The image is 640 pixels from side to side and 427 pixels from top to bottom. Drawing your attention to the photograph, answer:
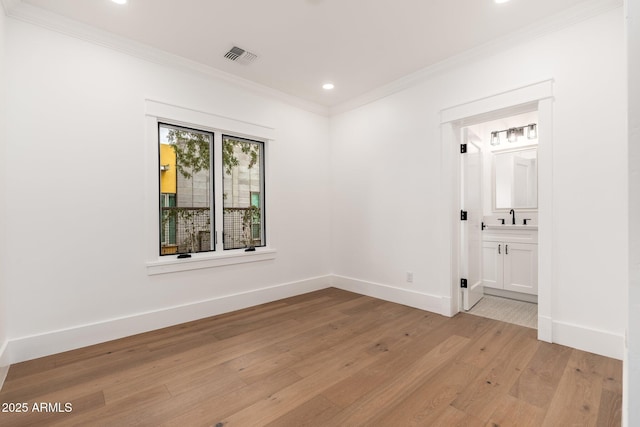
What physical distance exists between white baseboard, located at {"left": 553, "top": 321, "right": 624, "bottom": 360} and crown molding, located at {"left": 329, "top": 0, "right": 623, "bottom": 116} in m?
2.56

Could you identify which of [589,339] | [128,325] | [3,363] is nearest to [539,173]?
[589,339]

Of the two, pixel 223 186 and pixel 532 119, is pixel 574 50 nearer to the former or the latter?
pixel 532 119

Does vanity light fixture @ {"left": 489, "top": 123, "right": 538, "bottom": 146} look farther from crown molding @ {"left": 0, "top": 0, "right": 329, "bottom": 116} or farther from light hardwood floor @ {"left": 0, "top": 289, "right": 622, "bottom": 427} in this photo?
crown molding @ {"left": 0, "top": 0, "right": 329, "bottom": 116}

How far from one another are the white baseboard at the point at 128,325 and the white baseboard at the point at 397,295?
2.83 ft

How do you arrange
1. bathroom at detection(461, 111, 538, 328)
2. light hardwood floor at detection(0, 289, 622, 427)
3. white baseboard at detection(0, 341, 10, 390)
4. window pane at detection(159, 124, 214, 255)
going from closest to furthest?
light hardwood floor at detection(0, 289, 622, 427) < white baseboard at detection(0, 341, 10, 390) < window pane at detection(159, 124, 214, 255) < bathroom at detection(461, 111, 538, 328)

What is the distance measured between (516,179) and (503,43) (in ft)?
7.33

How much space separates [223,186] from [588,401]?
146 inches

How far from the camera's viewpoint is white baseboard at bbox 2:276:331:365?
238 centimetres

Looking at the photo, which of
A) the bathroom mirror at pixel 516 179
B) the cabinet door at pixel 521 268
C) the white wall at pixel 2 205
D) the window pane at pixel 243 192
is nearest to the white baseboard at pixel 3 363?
the white wall at pixel 2 205

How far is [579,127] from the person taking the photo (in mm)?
2498

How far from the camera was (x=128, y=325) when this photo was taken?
9.31ft

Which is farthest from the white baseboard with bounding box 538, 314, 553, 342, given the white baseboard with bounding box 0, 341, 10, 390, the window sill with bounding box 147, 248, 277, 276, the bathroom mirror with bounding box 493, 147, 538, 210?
the white baseboard with bounding box 0, 341, 10, 390

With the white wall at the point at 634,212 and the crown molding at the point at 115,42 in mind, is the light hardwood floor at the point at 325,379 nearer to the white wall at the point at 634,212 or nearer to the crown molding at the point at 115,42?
the white wall at the point at 634,212

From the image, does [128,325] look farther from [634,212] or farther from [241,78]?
[634,212]
